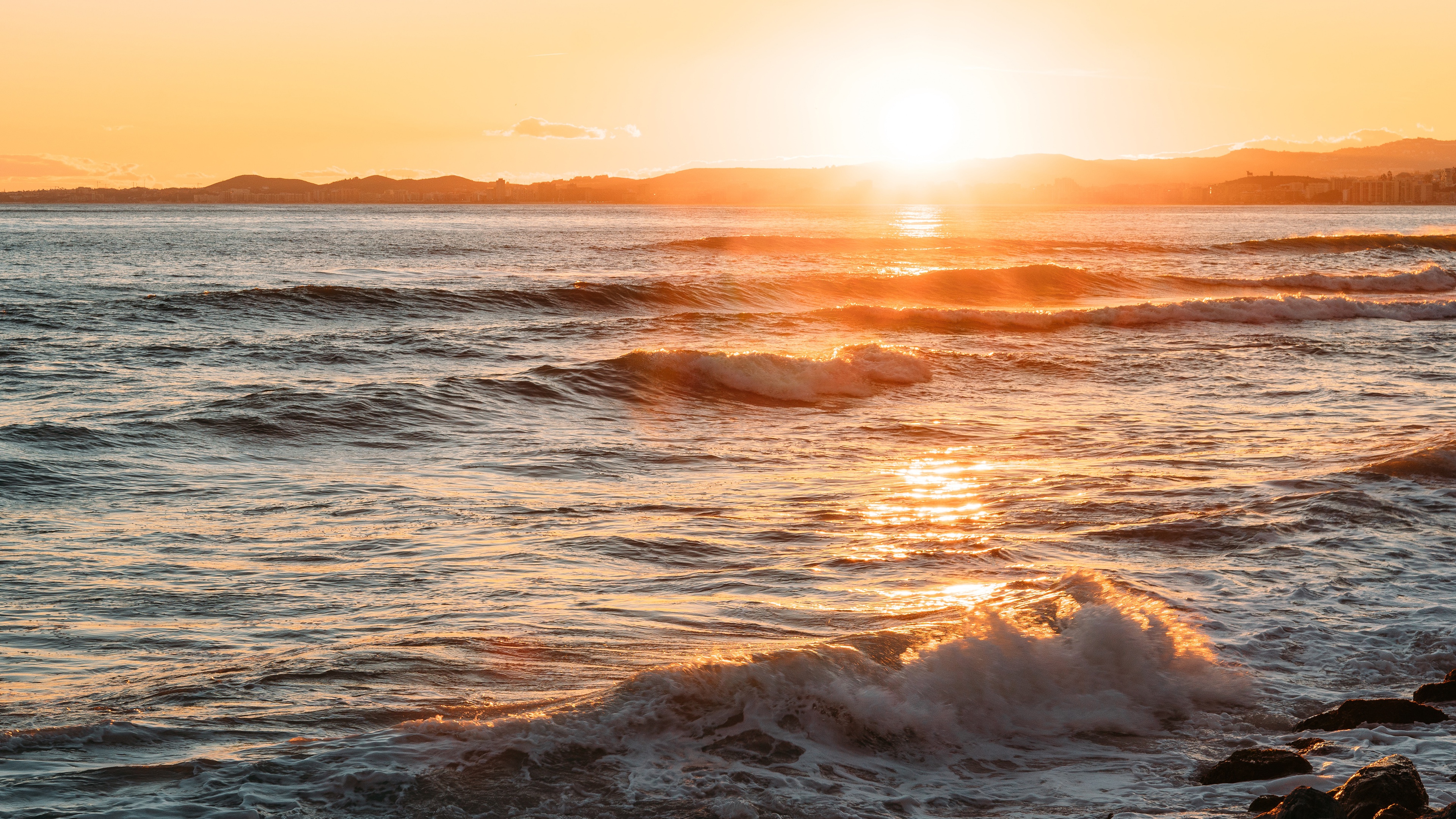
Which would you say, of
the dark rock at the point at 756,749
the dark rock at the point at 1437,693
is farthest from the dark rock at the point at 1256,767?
the dark rock at the point at 756,749

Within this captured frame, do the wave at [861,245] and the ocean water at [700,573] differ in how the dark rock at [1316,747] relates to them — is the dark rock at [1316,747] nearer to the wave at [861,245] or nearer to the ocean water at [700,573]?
the ocean water at [700,573]

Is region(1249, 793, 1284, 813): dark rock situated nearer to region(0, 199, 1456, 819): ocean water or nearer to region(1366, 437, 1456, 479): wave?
region(0, 199, 1456, 819): ocean water

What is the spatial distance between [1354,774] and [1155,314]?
23.7m

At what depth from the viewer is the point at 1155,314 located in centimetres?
2661

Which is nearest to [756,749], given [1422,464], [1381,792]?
[1381,792]

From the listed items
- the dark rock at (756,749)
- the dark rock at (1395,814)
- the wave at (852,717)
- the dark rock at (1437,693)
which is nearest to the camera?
the dark rock at (1395,814)

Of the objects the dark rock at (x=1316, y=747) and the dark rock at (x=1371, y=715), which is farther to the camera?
the dark rock at (x=1371, y=715)

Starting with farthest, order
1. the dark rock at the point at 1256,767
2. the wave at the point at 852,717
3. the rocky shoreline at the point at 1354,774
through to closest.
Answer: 1. the dark rock at the point at 1256,767
2. the wave at the point at 852,717
3. the rocky shoreline at the point at 1354,774

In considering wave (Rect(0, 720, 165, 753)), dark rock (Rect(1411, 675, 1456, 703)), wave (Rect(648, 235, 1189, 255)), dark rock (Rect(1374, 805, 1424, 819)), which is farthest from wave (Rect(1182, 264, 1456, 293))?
wave (Rect(0, 720, 165, 753))

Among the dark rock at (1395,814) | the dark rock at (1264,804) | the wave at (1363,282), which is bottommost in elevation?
the dark rock at (1264,804)

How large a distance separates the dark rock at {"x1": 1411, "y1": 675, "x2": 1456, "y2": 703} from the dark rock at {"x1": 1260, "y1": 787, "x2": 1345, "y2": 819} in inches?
71.9

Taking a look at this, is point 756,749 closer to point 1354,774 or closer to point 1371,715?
point 1354,774

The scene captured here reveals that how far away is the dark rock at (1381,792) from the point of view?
406cm

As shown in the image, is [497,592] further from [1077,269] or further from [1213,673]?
[1077,269]
